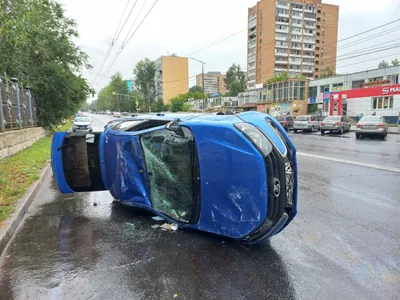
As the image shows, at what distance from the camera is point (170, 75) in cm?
11681

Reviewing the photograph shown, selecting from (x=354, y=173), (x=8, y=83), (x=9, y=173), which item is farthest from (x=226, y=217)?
(x=8, y=83)

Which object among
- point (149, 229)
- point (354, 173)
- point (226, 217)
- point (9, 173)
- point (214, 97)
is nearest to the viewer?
point (226, 217)

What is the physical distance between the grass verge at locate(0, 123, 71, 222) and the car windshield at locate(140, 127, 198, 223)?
2.32 m

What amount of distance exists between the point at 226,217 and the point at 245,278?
0.72 meters

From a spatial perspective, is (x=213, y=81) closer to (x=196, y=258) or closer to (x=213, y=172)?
(x=213, y=172)

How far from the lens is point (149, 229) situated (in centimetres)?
407

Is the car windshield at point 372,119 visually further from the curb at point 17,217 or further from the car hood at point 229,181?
the curb at point 17,217

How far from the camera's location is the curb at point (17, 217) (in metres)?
3.73

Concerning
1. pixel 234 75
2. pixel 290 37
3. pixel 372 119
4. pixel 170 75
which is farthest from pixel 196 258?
pixel 170 75

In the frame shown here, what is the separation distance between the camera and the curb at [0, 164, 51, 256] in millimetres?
3725

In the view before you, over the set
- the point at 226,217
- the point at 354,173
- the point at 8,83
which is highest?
the point at 8,83

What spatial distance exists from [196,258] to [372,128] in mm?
19572

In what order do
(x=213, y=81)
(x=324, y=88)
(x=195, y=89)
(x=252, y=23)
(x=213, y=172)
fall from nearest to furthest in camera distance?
(x=213, y=172) < (x=324, y=88) < (x=252, y=23) < (x=195, y=89) < (x=213, y=81)

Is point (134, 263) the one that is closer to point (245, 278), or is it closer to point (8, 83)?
point (245, 278)
